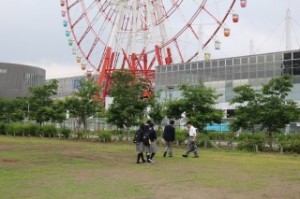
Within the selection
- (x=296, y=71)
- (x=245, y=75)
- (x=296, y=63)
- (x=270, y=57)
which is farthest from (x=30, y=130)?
(x=296, y=63)

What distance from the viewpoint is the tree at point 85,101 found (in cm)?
4265

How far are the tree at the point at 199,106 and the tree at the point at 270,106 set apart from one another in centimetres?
320

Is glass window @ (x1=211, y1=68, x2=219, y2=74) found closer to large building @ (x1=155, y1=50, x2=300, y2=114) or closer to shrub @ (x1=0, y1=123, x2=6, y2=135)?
large building @ (x1=155, y1=50, x2=300, y2=114)

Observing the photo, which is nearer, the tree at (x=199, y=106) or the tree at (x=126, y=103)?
the tree at (x=199, y=106)

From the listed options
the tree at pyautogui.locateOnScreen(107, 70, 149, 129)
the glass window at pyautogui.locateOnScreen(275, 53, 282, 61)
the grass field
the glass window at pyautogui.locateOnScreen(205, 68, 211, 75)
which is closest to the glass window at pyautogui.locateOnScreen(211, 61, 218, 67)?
the glass window at pyautogui.locateOnScreen(205, 68, 211, 75)

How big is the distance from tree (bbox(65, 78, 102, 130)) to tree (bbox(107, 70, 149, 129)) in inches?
170

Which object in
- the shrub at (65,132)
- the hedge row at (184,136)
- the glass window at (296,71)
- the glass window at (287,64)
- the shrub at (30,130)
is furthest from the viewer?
the glass window at (287,64)

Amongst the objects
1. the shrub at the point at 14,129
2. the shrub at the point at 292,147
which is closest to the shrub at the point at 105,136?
the shrub at the point at 14,129

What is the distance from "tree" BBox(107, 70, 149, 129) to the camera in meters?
37.5

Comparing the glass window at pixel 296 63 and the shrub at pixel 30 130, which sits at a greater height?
the glass window at pixel 296 63

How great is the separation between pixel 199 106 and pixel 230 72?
26779mm

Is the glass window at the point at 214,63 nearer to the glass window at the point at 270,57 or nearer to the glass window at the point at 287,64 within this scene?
the glass window at the point at 270,57

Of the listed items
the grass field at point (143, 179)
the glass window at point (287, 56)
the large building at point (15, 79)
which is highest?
the large building at point (15, 79)

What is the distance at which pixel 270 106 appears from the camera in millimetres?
27031
